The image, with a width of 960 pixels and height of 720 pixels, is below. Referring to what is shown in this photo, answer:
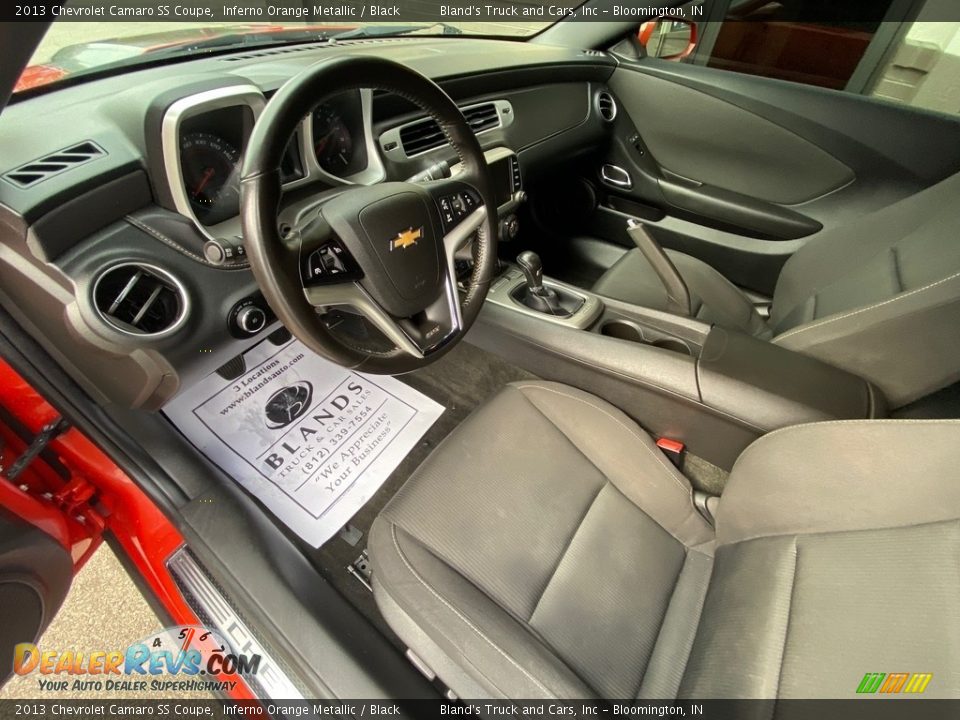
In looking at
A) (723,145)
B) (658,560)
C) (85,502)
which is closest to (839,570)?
(658,560)

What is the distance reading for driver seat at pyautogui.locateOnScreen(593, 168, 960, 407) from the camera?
2.59 ft

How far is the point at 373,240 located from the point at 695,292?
34.2 inches

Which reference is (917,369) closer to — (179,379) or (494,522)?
(494,522)

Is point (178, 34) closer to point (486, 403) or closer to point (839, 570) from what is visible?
point (486, 403)

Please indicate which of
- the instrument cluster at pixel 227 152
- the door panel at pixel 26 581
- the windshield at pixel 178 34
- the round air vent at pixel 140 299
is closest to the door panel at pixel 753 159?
the windshield at pixel 178 34

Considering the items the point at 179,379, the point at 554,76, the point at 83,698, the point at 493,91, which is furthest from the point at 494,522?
the point at 554,76

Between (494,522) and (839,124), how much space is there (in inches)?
58.2

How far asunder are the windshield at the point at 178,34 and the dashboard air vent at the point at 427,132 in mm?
341

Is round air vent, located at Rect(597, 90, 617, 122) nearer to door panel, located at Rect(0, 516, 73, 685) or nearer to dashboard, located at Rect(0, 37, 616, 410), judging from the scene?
dashboard, located at Rect(0, 37, 616, 410)

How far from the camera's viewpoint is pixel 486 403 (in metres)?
1.02

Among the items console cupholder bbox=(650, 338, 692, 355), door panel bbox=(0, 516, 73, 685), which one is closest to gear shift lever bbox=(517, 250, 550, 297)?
console cupholder bbox=(650, 338, 692, 355)

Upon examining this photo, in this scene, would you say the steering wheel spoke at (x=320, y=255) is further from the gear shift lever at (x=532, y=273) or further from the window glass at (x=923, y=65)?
the window glass at (x=923, y=65)

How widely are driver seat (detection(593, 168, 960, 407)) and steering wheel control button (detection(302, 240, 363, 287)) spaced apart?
0.74m

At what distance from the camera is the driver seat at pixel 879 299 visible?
79cm
